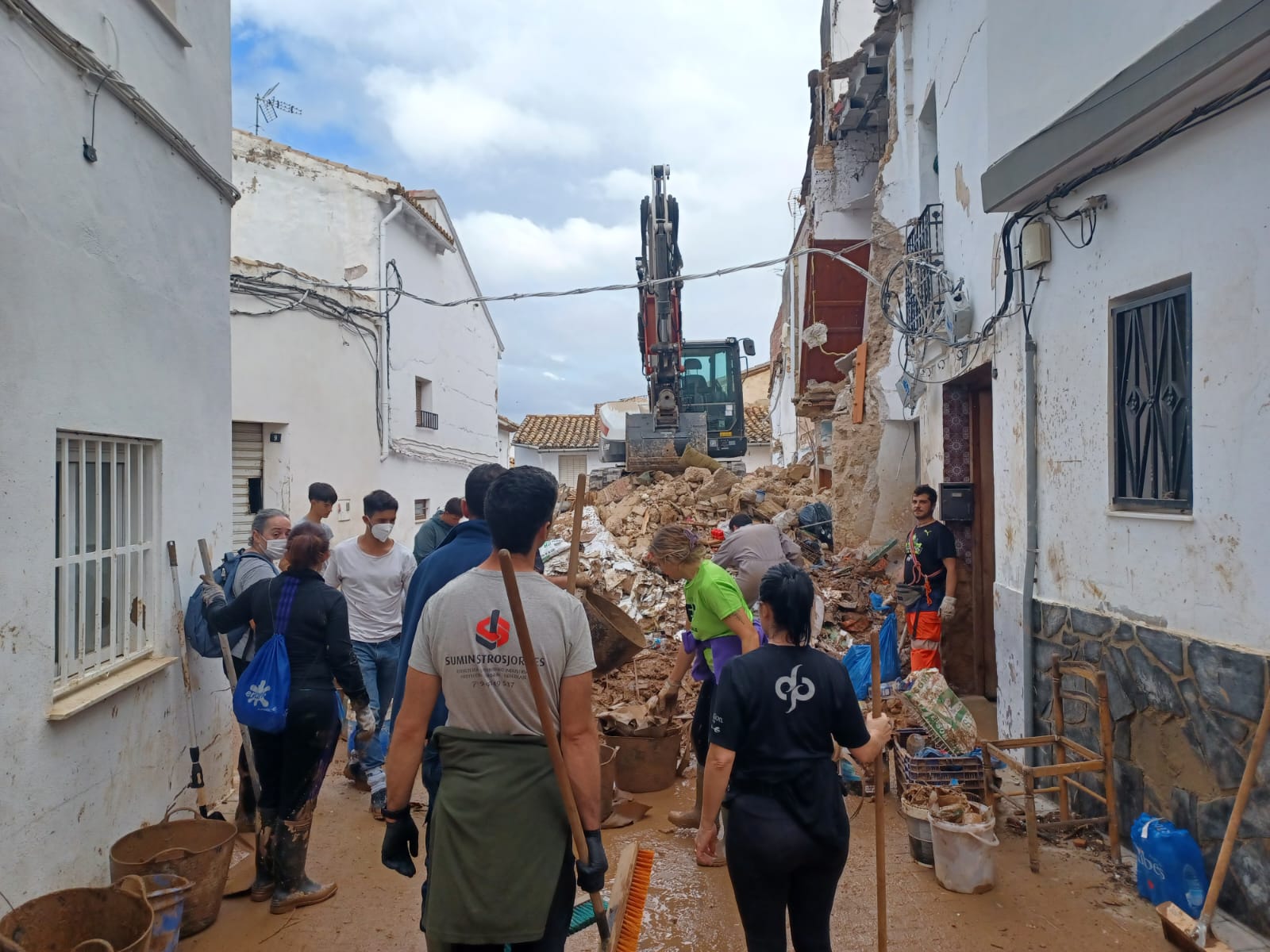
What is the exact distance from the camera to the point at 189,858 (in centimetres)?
357

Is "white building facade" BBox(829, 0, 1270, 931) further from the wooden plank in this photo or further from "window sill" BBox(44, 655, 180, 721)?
"window sill" BBox(44, 655, 180, 721)

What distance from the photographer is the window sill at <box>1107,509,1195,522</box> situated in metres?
3.73

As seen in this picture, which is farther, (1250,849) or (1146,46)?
(1146,46)

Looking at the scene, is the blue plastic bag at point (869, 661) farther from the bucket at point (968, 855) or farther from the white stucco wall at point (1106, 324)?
the bucket at point (968, 855)

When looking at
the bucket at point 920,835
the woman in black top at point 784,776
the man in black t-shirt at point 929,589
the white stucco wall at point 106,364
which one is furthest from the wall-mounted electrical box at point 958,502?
the white stucco wall at point 106,364

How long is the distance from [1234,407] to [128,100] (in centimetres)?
533

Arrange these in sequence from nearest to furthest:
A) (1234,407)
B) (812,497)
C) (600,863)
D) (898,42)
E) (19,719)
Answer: (600,863)
(19,719)
(1234,407)
(898,42)
(812,497)

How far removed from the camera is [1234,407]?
3.47 metres

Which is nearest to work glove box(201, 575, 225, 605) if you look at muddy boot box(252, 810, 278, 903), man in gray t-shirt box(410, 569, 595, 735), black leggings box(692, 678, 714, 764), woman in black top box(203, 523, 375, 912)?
woman in black top box(203, 523, 375, 912)

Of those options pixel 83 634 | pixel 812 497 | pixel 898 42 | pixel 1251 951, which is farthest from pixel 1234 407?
pixel 812 497

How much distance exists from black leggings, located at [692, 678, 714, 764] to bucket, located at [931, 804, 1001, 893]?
119 cm

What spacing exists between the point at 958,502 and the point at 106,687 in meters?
6.10

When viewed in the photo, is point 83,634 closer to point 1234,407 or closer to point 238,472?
point 1234,407

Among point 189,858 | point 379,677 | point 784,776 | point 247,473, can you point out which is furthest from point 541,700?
point 247,473
